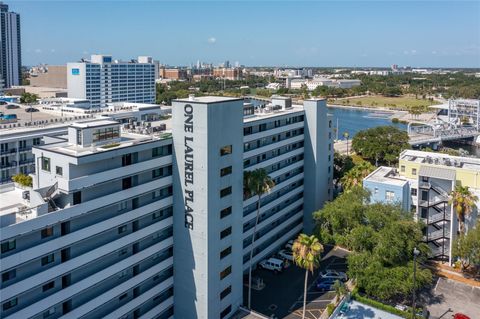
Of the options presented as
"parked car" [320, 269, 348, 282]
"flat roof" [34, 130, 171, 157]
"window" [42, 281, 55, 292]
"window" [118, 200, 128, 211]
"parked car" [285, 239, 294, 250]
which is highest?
"flat roof" [34, 130, 171, 157]

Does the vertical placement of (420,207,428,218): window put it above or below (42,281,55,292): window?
below

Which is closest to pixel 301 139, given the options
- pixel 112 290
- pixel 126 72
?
pixel 112 290

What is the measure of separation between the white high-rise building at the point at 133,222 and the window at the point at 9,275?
2.7 inches

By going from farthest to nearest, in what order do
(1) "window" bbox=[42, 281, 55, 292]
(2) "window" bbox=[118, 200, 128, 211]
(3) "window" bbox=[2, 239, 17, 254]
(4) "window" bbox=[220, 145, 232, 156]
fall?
1. (4) "window" bbox=[220, 145, 232, 156]
2. (2) "window" bbox=[118, 200, 128, 211]
3. (1) "window" bbox=[42, 281, 55, 292]
4. (3) "window" bbox=[2, 239, 17, 254]

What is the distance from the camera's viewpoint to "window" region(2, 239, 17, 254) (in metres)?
27.8

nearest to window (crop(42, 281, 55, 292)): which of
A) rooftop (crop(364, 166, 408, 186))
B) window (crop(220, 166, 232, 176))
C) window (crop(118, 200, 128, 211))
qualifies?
window (crop(118, 200, 128, 211))

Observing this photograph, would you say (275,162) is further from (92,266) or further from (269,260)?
(92,266)

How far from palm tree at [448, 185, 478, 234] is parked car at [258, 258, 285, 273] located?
21448 millimetres

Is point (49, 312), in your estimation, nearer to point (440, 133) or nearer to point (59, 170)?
point (59, 170)

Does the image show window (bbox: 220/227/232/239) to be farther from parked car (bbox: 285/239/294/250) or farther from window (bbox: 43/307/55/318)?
parked car (bbox: 285/239/294/250)

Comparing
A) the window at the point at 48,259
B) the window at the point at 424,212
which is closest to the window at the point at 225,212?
the window at the point at 48,259

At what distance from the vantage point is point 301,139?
6500 cm

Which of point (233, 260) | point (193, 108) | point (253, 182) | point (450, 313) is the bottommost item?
point (450, 313)

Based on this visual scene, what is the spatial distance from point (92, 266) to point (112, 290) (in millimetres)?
3011
